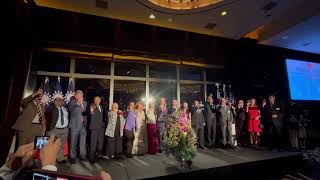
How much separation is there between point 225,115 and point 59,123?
3.93 meters

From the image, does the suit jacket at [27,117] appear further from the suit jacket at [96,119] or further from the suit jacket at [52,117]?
the suit jacket at [96,119]

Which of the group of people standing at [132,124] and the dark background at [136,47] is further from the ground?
the dark background at [136,47]

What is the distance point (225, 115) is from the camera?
535 centimetres

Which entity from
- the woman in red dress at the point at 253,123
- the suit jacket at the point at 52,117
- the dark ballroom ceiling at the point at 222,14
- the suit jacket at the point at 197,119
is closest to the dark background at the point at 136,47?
the dark ballroom ceiling at the point at 222,14

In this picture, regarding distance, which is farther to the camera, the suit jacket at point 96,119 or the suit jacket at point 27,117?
the suit jacket at point 96,119

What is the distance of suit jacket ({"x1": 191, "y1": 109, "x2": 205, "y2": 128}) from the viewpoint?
5.16 m

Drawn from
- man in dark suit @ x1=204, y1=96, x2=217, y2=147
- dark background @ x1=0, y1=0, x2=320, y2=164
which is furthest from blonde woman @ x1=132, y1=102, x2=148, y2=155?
dark background @ x1=0, y1=0, x2=320, y2=164

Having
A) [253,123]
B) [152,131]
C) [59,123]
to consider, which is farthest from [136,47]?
[253,123]

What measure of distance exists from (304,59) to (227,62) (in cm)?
317

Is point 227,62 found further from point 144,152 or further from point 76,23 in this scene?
point 76,23

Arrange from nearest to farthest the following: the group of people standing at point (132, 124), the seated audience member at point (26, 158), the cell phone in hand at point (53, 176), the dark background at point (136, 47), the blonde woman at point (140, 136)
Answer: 1. the cell phone in hand at point (53, 176)
2. the seated audience member at point (26, 158)
3. the group of people standing at point (132, 124)
4. the dark background at point (136, 47)
5. the blonde woman at point (140, 136)

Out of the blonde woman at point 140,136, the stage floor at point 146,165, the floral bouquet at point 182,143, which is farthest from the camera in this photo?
the blonde woman at point 140,136

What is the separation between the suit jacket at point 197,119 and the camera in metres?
5.16

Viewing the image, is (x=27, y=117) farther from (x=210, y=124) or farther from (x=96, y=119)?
(x=210, y=124)
